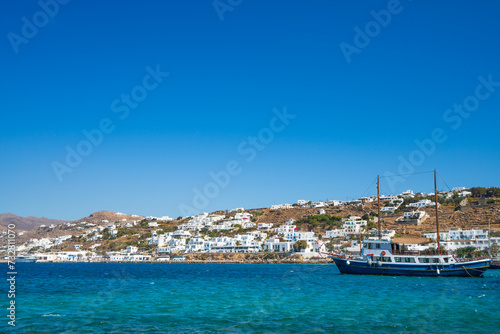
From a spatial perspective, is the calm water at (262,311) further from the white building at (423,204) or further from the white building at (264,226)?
the white building at (264,226)

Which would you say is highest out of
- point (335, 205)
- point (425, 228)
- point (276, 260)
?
point (335, 205)

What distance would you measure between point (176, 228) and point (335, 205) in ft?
190

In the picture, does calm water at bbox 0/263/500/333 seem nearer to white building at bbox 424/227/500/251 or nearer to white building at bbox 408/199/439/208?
white building at bbox 424/227/500/251

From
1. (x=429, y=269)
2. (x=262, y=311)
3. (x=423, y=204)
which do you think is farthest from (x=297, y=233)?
(x=262, y=311)

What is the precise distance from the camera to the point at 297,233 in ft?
349

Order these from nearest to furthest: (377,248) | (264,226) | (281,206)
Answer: (377,248)
(264,226)
(281,206)

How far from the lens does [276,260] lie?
94.9 m

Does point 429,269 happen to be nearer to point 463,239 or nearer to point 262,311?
point 262,311

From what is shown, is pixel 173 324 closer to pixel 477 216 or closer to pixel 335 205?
pixel 477 216

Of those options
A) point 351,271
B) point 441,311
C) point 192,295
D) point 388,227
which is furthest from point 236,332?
point 388,227

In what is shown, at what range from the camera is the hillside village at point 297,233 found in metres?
90.6

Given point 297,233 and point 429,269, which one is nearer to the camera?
point 429,269

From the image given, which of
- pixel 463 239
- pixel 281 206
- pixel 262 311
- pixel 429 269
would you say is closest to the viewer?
pixel 262 311

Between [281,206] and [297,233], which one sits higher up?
[281,206]
